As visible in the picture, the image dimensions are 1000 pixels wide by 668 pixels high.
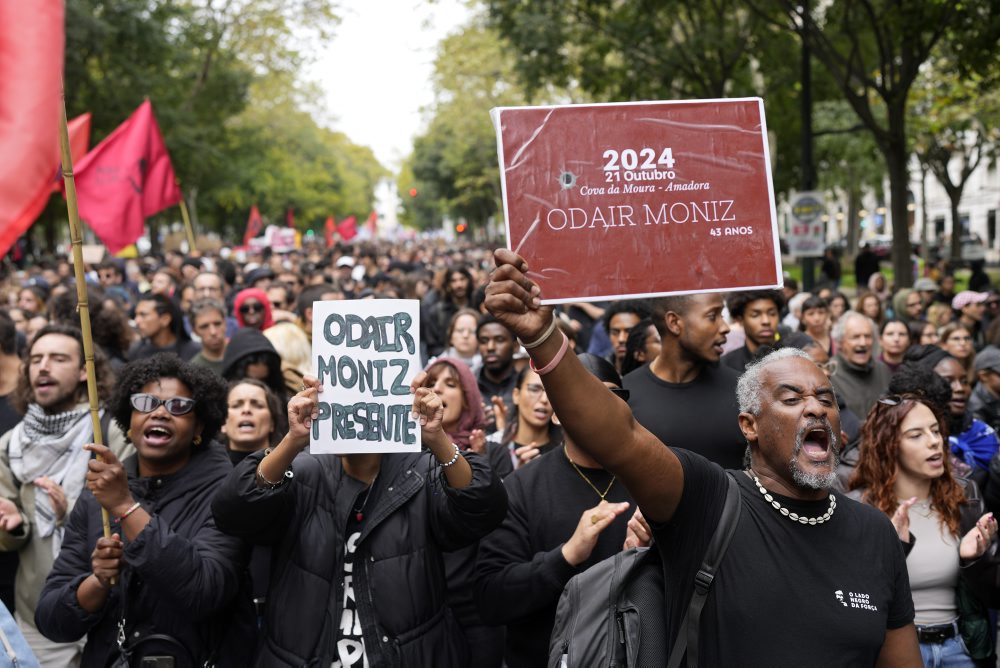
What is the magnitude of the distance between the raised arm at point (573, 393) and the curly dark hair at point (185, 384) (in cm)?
211

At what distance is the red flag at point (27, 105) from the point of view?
7.59 feet

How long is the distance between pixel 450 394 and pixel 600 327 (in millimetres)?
3773

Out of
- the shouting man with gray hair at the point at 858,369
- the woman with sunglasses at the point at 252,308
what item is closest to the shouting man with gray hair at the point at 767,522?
the shouting man with gray hair at the point at 858,369

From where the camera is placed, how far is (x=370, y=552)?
3.75 m

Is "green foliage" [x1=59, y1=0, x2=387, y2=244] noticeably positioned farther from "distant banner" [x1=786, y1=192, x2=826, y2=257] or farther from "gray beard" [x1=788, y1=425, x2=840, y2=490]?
"gray beard" [x1=788, y1=425, x2=840, y2=490]

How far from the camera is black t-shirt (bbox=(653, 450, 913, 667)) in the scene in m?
2.79

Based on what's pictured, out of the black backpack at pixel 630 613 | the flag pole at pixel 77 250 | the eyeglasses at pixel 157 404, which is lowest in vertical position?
the black backpack at pixel 630 613

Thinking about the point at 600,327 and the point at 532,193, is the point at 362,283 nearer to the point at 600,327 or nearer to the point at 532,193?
the point at 600,327

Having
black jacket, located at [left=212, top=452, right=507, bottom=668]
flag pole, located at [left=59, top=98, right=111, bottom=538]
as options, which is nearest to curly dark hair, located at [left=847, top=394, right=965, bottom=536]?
black jacket, located at [left=212, top=452, right=507, bottom=668]

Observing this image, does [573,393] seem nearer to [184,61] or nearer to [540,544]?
[540,544]

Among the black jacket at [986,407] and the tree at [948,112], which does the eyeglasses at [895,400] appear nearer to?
the black jacket at [986,407]

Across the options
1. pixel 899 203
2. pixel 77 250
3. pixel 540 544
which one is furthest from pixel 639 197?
pixel 899 203

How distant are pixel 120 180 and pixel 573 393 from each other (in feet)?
35.3

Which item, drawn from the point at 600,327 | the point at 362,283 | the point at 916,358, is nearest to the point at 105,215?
the point at 362,283
